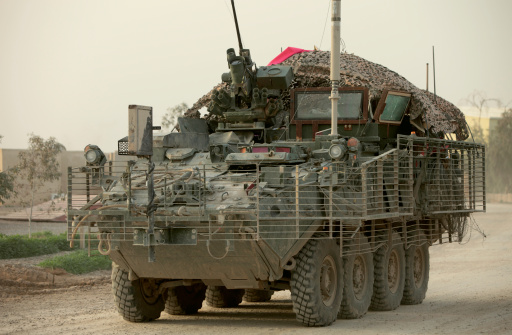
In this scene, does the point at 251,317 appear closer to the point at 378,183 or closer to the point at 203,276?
the point at 203,276

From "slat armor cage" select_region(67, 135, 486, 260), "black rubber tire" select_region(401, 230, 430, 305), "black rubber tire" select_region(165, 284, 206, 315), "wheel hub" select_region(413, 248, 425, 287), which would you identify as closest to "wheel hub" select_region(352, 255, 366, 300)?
"slat armor cage" select_region(67, 135, 486, 260)

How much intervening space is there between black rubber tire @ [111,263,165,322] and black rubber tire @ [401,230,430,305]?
5.14 m

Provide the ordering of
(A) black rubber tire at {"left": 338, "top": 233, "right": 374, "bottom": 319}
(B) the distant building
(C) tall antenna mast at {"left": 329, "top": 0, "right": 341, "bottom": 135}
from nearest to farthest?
(A) black rubber tire at {"left": 338, "top": 233, "right": 374, "bottom": 319} → (C) tall antenna mast at {"left": 329, "top": 0, "right": 341, "bottom": 135} → (B) the distant building

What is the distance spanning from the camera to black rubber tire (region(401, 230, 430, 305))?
57.3ft

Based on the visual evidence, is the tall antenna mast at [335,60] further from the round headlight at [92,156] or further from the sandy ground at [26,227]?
the sandy ground at [26,227]

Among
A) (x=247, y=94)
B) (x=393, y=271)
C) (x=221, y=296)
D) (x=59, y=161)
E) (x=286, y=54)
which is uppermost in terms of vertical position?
(x=286, y=54)

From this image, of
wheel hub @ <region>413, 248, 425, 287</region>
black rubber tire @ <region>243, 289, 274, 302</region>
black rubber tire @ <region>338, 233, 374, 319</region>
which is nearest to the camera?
black rubber tire @ <region>338, 233, 374, 319</region>

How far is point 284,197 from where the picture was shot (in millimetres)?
12805

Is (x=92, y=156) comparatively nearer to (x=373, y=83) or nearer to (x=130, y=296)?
(x=130, y=296)

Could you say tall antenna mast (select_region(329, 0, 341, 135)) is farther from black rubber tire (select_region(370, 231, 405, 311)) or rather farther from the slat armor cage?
black rubber tire (select_region(370, 231, 405, 311))

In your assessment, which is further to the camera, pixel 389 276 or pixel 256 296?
pixel 256 296

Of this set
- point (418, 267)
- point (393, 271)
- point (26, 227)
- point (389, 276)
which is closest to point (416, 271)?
point (418, 267)

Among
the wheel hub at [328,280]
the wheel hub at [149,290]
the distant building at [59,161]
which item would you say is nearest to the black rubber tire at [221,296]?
the wheel hub at [149,290]

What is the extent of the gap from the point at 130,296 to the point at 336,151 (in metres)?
3.74
